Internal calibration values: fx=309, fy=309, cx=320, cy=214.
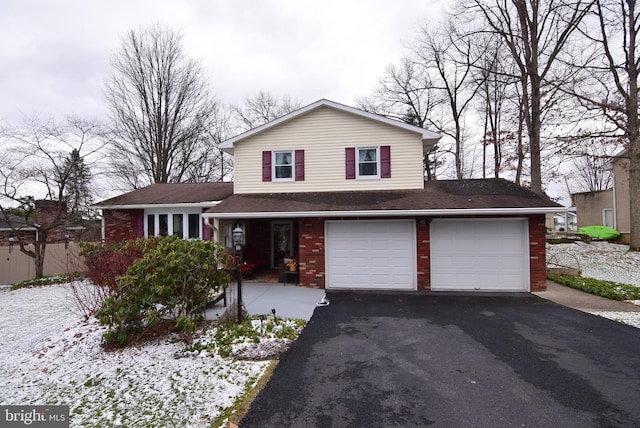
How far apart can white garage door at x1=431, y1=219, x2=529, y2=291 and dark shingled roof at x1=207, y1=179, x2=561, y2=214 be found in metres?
0.56

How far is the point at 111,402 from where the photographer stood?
11.4ft

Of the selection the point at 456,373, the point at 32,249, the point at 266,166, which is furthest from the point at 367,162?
the point at 32,249

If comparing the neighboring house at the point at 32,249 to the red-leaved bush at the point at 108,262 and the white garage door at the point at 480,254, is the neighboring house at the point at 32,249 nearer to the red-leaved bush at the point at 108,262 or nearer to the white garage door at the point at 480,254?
the red-leaved bush at the point at 108,262

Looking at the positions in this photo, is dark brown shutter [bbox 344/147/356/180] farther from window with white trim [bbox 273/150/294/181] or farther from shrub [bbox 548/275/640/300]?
shrub [bbox 548/275/640/300]

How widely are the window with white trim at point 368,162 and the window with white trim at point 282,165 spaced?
241 centimetres

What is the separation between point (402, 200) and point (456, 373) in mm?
5901

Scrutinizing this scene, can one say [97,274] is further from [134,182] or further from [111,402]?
[134,182]

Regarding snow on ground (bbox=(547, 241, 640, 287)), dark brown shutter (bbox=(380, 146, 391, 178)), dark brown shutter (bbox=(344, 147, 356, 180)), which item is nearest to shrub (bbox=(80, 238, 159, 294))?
dark brown shutter (bbox=(344, 147, 356, 180))

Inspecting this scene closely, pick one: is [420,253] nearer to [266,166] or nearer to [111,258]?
[266,166]

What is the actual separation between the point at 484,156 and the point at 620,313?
65.2 feet

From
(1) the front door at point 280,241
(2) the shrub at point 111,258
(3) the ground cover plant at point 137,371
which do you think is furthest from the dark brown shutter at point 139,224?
(2) the shrub at point 111,258

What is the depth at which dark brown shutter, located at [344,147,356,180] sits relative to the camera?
10609 millimetres

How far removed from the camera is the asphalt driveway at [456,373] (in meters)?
3.19

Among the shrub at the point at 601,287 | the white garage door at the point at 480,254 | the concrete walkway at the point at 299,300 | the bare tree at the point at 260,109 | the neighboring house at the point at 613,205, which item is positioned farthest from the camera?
the bare tree at the point at 260,109
